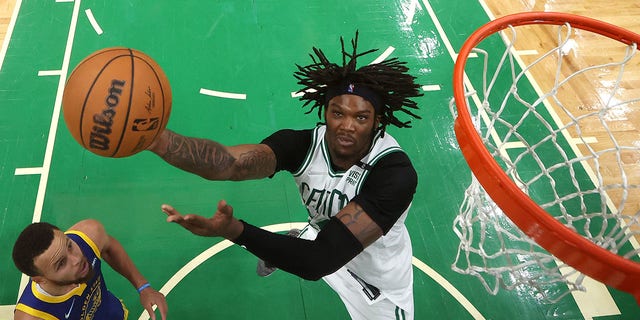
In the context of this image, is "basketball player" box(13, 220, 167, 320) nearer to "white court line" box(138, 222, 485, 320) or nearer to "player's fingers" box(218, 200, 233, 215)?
"white court line" box(138, 222, 485, 320)

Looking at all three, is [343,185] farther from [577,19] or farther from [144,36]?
[144,36]

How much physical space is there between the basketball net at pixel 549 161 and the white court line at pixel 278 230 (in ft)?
0.69

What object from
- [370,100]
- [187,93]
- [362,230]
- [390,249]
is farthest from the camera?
[187,93]

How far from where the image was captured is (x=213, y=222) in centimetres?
203

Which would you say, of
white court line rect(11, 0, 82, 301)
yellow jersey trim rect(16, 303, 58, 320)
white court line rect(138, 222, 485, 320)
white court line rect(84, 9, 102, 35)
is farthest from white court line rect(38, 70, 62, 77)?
yellow jersey trim rect(16, 303, 58, 320)

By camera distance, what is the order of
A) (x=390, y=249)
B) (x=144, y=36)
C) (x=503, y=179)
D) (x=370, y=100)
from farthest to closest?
(x=144, y=36)
(x=390, y=249)
(x=370, y=100)
(x=503, y=179)

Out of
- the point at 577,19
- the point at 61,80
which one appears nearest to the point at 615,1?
the point at 577,19

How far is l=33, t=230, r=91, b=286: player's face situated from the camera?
8.22ft

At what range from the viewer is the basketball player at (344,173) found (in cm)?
234

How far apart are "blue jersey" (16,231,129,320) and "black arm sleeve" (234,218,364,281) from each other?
3.69 ft

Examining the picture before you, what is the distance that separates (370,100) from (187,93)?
299 cm

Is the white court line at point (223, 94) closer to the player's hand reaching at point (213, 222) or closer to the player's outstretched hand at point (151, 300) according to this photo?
the player's outstretched hand at point (151, 300)

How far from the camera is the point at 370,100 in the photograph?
8.85 ft

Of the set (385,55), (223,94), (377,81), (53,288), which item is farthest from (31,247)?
(385,55)
